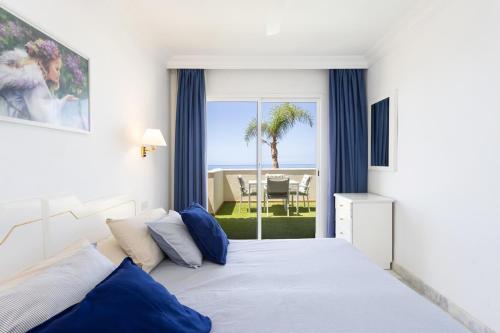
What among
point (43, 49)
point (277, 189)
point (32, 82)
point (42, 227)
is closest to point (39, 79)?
point (32, 82)

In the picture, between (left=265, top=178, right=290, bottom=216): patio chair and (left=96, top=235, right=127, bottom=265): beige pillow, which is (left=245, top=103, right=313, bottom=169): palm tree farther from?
(left=96, top=235, right=127, bottom=265): beige pillow

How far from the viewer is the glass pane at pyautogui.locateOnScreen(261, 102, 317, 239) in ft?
13.3

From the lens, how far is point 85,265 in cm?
113

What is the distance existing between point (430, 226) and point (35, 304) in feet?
9.07

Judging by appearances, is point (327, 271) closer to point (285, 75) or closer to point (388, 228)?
point (388, 228)

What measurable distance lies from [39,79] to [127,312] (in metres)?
1.28

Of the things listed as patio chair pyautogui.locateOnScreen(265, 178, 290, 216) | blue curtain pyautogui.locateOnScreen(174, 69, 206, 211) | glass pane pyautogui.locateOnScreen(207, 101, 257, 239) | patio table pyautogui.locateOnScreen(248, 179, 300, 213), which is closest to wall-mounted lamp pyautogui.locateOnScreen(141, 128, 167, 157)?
blue curtain pyautogui.locateOnScreen(174, 69, 206, 211)

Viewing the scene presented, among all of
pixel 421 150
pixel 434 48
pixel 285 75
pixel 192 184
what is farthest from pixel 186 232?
pixel 285 75

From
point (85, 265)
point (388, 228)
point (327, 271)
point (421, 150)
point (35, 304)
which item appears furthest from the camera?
point (388, 228)

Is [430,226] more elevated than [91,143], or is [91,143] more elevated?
[91,143]

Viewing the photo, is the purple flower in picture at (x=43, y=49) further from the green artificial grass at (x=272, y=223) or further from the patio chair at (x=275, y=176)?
the green artificial grass at (x=272, y=223)

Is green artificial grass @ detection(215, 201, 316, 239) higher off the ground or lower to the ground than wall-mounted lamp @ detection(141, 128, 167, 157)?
lower

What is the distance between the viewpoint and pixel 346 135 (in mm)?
3879

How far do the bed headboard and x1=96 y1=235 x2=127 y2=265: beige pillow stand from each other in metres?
0.12
